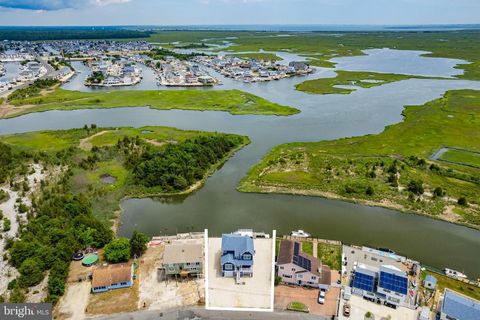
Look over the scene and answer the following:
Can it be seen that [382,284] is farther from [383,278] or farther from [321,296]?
[321,296]

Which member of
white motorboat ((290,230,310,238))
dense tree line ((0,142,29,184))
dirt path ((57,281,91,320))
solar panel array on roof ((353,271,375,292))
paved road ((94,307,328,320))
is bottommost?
dirt path ((57,281,91,320))

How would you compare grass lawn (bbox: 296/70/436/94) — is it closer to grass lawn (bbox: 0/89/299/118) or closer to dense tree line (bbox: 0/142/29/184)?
grass lawn (bbox: 0/89/299/118)

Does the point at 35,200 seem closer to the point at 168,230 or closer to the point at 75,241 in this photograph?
the point at 75,241

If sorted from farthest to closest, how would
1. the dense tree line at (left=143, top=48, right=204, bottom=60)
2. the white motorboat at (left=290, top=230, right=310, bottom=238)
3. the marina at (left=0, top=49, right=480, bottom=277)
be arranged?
the dense tree line at (left=143, top=48, right=204, bottom=60)
the marina at (left=0, top=49, right=480, bottom=277)
the white motorboat at (left=290, top=230, right=310, bottom=238)

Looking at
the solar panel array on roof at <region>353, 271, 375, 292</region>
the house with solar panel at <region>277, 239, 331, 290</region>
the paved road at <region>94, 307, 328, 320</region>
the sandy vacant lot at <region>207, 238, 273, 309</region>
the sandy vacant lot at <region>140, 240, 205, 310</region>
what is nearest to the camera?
the sandy vacant lot at <region>207, 238, 273, 309</region>

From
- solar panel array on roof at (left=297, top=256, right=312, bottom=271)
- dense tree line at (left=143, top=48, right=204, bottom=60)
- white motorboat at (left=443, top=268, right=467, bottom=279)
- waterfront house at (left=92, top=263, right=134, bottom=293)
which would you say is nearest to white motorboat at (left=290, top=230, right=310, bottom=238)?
solar panel array on roof at (left=297, top=256, right=312, bottom=271)

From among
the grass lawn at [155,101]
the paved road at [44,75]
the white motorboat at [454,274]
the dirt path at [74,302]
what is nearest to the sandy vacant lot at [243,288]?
the dirt path at [74,302]

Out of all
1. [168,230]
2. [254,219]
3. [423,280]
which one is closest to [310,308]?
[423,280]
